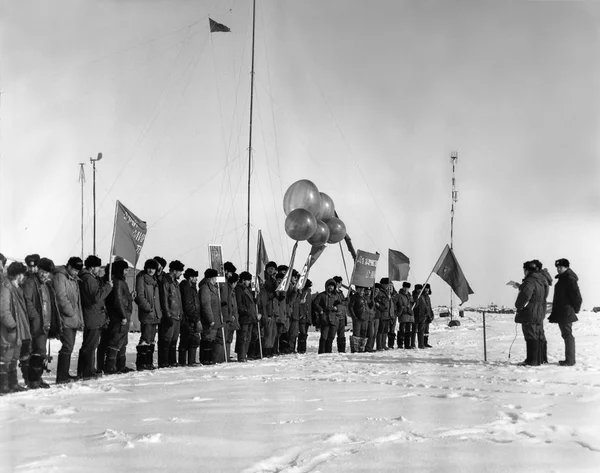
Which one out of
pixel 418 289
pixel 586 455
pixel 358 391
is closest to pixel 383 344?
pixel 418 289

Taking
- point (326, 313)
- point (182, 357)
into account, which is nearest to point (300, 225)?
point (326, 313)

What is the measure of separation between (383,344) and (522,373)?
918cm

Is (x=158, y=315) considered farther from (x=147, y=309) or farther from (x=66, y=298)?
(x=66, y=298)

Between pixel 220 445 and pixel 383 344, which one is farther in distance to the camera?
pixel 383 344

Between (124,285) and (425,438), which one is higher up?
(124,285)

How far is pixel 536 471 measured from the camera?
4.22 metres

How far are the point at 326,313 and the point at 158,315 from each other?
608 cm

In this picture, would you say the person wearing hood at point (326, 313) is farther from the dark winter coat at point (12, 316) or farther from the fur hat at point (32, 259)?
the dark winter coat at point (12, 316)

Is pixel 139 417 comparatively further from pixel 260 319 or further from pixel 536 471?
pixel 260 319

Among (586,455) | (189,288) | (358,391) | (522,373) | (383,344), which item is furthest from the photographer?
(383,344)

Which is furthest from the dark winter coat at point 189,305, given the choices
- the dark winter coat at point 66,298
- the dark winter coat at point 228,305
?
the dark winter coat at point 66,298

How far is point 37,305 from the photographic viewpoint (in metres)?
9.12

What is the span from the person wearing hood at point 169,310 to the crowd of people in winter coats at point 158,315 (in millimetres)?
17

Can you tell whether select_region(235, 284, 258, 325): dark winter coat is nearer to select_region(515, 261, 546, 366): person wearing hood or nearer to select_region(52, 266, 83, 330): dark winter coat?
select_region(52, 266, 83, 330): dark winter coat
